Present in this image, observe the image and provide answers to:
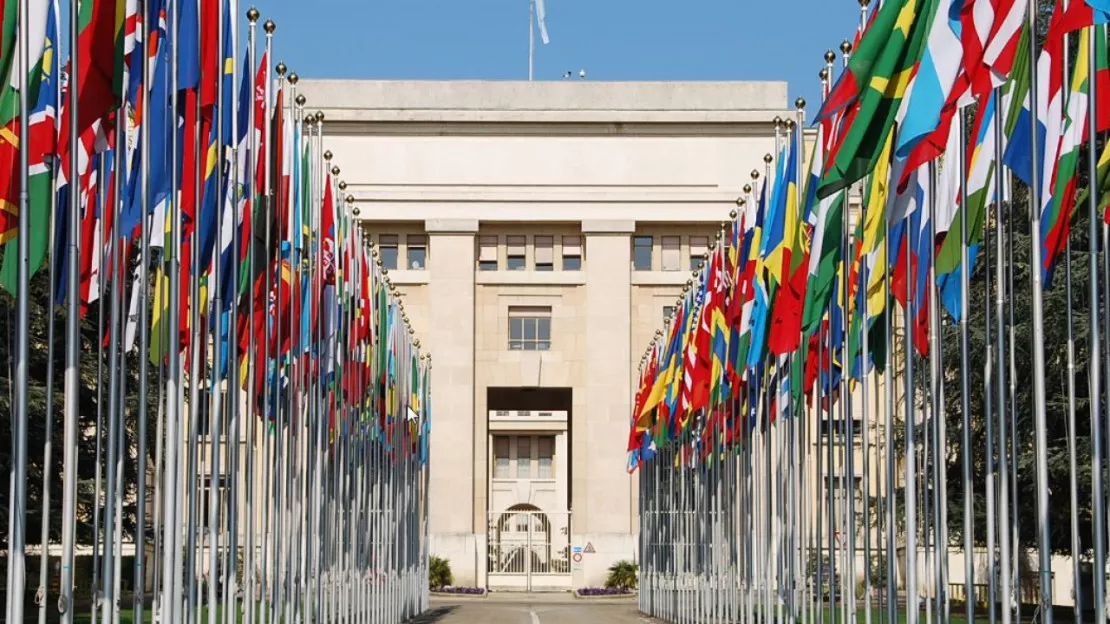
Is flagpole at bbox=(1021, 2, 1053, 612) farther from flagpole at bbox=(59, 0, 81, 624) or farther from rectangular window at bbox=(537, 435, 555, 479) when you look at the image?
rectangular window at bbox=(537, 435, 555, 479)

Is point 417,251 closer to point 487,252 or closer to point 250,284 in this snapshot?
point 487,252

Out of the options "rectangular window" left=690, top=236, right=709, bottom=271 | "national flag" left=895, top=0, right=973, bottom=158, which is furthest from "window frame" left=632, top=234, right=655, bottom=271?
"national flag" left=895, top=0, right=973, bottom=158

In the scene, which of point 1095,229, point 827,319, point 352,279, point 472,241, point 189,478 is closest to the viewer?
point 1095,229

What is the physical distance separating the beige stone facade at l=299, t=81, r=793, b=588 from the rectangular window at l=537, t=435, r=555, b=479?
81.1 feet

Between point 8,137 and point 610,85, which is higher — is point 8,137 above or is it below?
below

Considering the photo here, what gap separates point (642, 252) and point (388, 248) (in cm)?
1040

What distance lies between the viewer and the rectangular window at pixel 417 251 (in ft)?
258

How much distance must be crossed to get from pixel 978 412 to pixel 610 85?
127ft

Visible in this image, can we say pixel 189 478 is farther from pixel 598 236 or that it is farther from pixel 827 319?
pixel 598 236

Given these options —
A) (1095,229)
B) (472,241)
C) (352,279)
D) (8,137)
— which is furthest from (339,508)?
(472,241)

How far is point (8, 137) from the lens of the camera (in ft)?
61.4

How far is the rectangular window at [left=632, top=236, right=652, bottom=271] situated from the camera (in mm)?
78938

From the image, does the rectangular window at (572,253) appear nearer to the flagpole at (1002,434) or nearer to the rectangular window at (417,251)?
the rectangular window at (417,251)

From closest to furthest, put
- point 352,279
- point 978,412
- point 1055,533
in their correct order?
point 352,279 < point 1055,533 < point 978,412
